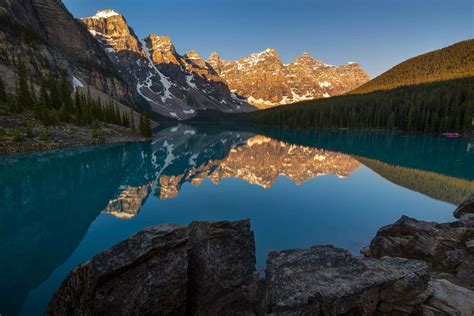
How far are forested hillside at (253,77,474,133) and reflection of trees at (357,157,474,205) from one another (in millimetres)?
91349

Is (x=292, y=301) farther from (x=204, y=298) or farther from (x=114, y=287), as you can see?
(x=114, y=287)

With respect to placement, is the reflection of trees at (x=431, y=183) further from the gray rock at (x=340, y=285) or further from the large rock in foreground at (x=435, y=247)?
the gray rock at (x=340, y=285)

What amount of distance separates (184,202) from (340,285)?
71.8ft

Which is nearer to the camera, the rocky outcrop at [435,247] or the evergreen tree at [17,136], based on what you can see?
the rocky outcrop at [435,247]

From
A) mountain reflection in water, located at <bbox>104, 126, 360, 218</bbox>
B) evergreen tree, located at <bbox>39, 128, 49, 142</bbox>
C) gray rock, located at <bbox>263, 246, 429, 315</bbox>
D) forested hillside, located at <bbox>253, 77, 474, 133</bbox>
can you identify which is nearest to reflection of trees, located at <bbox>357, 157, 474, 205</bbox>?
mountain reflection in water, located at <bbox>104, 126, 360, 218</bbox>

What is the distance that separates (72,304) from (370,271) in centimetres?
712

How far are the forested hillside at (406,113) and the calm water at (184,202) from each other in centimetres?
7979

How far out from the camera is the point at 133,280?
6043 millimetres

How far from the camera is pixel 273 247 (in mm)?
15758

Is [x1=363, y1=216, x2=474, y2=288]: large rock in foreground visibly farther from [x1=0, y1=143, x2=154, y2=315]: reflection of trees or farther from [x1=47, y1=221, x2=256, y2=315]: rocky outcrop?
[x1=0, y1=143, x2=154, y2=315]: reflection of trees

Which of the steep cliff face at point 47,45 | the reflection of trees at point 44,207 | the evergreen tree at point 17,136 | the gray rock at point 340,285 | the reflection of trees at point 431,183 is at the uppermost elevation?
the steep cliff face at point 47,45

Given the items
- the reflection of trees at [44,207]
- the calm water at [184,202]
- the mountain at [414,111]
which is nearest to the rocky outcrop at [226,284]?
the calm water at [184,202]

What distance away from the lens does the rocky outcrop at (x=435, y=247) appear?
994 cm

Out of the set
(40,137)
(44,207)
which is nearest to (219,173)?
(44,207)
